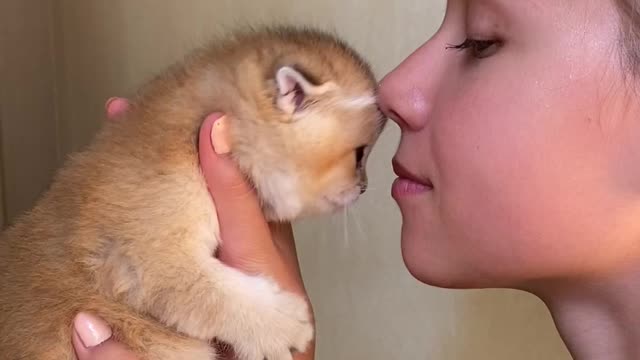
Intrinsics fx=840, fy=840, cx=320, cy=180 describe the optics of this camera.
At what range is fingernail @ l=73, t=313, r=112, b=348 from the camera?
0.93 metres

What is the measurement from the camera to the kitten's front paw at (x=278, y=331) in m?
0.99

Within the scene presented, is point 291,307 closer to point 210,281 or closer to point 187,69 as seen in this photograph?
point 210,281

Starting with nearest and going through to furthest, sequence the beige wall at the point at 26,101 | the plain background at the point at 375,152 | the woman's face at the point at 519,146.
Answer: the woman's face at the point at 519,146 → the plain background at the point at 375,152 → the beige wall at the point at 26,101

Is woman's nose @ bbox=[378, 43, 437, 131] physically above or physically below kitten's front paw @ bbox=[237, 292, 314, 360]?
above

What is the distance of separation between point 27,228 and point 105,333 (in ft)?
0.64

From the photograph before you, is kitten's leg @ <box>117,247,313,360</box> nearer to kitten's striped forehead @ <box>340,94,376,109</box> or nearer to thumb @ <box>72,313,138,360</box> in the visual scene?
thumb @ <box>72,313,138,360</box>

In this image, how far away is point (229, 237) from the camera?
1.02 meters

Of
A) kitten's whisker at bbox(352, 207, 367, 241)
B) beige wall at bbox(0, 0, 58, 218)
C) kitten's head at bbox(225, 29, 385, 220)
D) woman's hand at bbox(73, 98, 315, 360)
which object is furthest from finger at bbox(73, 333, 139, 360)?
beige wall at bbox(0, 0, 58, 218)

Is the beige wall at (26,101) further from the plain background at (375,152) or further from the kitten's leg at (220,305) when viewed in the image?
the kitten's leg at (220,305)


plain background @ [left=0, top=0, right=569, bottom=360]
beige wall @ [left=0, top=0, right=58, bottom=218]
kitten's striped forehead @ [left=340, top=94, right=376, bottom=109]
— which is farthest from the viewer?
beige wall @ [left=0, top=0, right=58, bottom=218]

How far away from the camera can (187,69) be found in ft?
3.54

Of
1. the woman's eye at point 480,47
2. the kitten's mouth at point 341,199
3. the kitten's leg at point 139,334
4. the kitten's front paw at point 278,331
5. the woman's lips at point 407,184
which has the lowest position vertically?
the kitten's front paw at point 278,331

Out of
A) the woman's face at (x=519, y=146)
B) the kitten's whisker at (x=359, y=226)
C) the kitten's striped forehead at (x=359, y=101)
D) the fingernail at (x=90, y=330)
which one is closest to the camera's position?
the woman's face at (x=519, y=146)

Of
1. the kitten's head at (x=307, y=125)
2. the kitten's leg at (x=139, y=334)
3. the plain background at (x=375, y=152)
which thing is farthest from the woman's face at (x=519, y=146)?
the plain background at (x=375, y=152)
